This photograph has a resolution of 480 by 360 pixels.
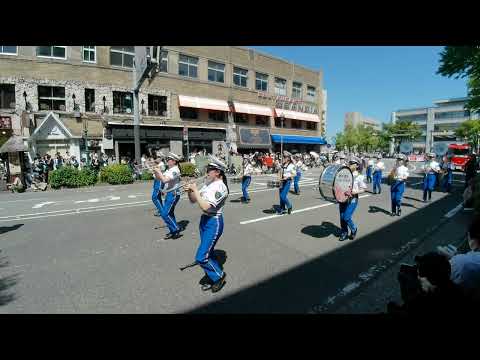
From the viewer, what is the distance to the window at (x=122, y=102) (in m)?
22.7

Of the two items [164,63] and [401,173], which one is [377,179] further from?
[164,63]

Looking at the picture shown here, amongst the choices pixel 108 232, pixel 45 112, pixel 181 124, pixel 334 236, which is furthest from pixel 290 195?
pixel 45 112

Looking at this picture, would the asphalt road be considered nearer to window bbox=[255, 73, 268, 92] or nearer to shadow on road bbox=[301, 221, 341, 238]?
shadow on road bbox=[301, 221, 341, 238]

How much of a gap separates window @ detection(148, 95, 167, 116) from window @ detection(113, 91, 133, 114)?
5.58 feet

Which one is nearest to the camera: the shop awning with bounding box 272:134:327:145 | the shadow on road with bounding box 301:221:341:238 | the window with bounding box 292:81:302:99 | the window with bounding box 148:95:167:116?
the shadow on road with bounding box 301:221:341:238

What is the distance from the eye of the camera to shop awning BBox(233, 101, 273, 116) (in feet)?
96.9

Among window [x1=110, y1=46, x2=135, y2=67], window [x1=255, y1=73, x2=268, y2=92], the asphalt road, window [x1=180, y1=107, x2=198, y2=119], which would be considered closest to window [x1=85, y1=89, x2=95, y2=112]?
window [x1=110, y1=46, x2=135, y2=67]

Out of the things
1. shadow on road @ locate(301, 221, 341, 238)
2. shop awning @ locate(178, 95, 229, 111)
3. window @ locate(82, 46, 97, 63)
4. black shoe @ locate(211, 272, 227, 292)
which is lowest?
black shoe @ locate(211, 272, 227, 292)

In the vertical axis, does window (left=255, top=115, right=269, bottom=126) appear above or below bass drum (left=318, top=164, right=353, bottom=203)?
above

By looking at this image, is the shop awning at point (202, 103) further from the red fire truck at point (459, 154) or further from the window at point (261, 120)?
the red fire truck at point (459, 154)

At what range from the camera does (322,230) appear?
7152 millimetres

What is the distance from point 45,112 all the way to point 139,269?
2015 centimetres
